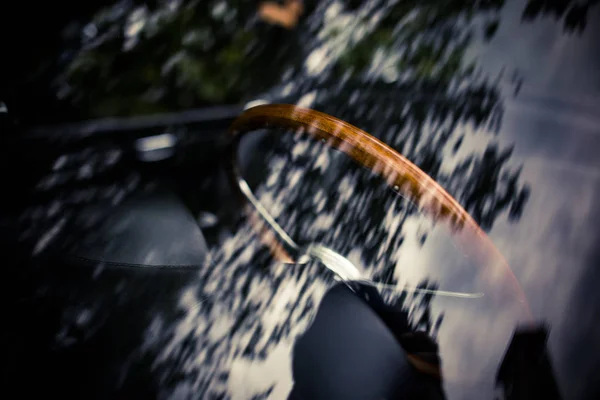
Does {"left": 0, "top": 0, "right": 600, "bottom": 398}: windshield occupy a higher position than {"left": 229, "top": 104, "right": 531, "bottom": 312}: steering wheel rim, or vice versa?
{"left": 229, "top": 104, "right": 531, "bottom": 312}: steering wheel rim

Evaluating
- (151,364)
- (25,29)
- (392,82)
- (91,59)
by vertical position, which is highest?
(25,29)

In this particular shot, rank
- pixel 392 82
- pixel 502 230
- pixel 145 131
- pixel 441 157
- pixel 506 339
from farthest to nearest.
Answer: pixel 145 131
pixel 392 82
pixel 441 157
pixel 502 230
pixel 506 339

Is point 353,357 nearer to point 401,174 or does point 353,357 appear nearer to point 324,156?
point 401,174

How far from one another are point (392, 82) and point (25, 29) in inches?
57.0

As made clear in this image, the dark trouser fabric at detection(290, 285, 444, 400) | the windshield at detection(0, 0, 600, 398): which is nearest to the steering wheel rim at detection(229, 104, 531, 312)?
the windshield at detection(0, 0, 600, 398)

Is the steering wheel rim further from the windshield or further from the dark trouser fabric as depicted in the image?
the dark trouser fabric

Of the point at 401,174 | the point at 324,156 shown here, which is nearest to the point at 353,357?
the point at 401,174

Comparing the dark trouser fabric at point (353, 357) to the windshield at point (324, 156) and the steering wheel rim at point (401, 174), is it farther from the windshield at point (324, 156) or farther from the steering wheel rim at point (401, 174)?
the steering wheel rim at point (401, 174)

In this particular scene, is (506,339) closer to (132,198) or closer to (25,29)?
(132,198)

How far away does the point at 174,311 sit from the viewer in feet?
2.53

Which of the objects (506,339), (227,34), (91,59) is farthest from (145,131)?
(506,339)

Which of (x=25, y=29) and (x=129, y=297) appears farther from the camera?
(x=25, y=29)

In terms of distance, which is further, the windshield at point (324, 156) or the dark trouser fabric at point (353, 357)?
the windshield at point (324, 156)

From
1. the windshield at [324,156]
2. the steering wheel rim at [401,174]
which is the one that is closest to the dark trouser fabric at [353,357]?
the windshield at [324,156]
